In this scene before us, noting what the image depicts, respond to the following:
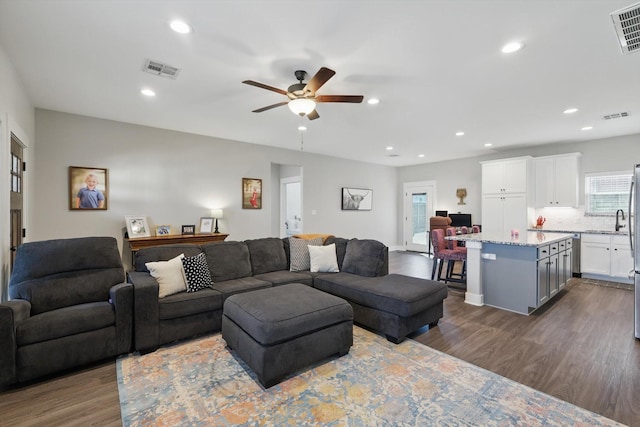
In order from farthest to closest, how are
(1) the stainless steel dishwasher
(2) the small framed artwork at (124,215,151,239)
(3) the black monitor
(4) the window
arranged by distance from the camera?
(3) the black monitor
(1) the stainless steel dishwasher
(4) the window
(2) the small framed artwork at (124,215,151,239)

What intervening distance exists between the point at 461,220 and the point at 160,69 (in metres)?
7.26

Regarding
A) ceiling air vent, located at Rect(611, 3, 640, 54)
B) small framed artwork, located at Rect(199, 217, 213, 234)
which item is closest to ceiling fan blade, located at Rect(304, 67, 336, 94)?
ceiling air vent, located at Rect(611, 3, 640, 54)

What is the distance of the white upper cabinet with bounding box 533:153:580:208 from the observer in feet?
19.1

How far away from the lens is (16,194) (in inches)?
132

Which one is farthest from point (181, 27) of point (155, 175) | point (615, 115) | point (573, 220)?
point (573, 220)

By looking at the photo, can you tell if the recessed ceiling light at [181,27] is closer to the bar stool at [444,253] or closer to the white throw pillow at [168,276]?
the white throw pillow at [168,276]

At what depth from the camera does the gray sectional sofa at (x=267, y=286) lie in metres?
2.69

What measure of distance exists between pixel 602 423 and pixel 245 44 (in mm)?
3721

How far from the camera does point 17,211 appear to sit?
341cm

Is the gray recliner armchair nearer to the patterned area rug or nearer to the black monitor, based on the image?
the patterned area rug

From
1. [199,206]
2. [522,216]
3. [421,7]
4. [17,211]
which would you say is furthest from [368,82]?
[522,216]

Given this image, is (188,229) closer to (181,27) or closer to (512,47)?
(181,27)

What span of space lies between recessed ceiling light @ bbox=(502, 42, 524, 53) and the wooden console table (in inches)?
192

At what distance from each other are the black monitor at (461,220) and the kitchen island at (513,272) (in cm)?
330
